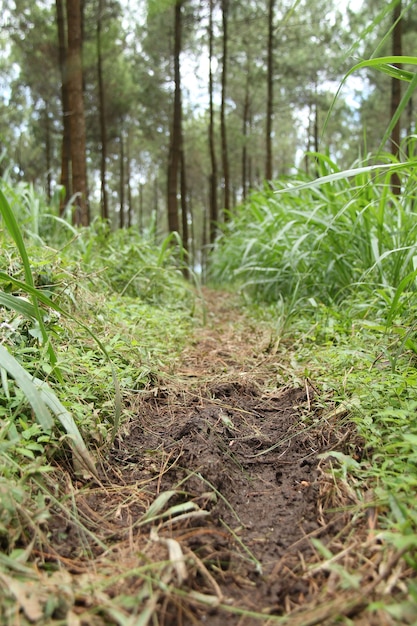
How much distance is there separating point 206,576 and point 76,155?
4.57 m

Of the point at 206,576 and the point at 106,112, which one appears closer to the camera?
the point at 206,576

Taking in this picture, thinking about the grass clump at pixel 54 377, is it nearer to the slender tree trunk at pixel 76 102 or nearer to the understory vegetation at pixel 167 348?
the understory vegetation at pixel 167 348

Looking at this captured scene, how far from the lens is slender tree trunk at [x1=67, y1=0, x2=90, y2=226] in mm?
4429

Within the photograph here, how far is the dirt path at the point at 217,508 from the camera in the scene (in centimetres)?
77

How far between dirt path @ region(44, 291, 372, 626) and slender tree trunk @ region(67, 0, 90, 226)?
3.35 metres

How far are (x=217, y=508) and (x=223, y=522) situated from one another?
0.05 metres

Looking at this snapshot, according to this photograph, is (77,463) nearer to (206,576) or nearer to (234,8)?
(206,576)

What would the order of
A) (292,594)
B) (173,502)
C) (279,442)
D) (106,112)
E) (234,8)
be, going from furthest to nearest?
(106,112), (234,8), (279,442), (173,502), (292,594)

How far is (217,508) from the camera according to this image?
3.36ft

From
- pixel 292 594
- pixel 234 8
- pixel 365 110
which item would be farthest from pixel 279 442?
pixel 365 110

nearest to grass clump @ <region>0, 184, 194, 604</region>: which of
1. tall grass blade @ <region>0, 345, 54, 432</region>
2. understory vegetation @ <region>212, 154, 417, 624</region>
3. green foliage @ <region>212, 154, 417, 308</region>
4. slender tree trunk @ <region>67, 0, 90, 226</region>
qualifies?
tall grass blade @ <region>0, 345, 54, 432</region>

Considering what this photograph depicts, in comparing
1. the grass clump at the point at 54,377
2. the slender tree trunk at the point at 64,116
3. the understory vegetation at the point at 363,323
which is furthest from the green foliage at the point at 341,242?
the slender tree trunk at the point at 64,116

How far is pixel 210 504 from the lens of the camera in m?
1.04

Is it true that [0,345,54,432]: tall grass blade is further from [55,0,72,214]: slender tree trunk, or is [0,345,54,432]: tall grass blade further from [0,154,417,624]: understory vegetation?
[55,0,72,214]: slender tree trunk
